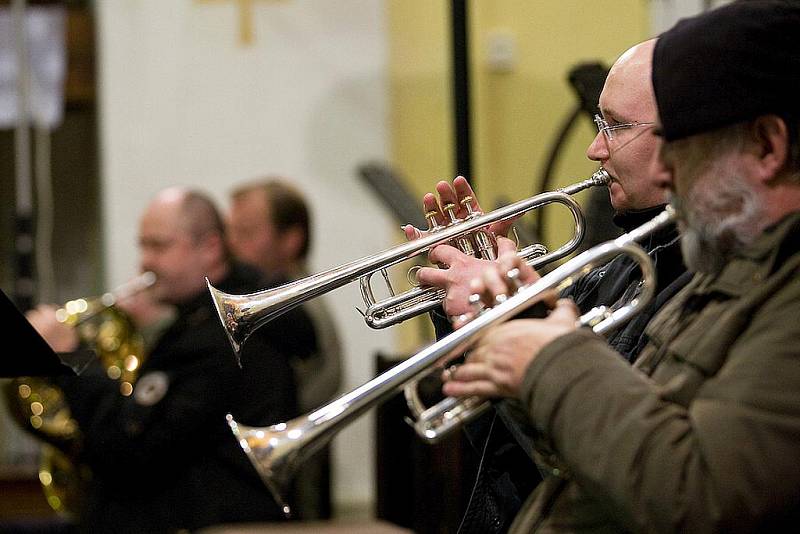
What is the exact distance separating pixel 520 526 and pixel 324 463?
3135 millimetres

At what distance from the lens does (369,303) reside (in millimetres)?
2496

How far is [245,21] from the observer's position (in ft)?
19.3

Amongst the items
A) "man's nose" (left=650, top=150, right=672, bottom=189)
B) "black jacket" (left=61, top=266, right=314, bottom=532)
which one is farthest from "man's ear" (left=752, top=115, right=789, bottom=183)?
"black jacket" (left=61, top=266, right=314, bottom=532)

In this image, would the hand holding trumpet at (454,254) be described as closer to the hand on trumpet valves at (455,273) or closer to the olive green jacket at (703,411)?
the hand on trumpet valves at (455,273)

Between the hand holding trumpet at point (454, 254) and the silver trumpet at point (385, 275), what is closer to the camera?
the hand holding trumpet at point (454, 254)

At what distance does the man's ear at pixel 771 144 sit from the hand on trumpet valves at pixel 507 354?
32 cm

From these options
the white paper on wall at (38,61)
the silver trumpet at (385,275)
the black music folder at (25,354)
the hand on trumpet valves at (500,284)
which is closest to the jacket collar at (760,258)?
the hand on trumpet valves at (500,284)

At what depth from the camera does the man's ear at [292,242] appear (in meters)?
5.22

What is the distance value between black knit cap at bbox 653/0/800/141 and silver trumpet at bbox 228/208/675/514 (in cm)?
20

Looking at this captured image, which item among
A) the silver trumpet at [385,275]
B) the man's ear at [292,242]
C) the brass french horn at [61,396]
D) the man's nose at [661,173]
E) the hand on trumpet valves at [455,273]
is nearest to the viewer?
the man's nose at [661,173]

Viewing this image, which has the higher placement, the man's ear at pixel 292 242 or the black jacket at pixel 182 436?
the man's ear at pixel 292 242

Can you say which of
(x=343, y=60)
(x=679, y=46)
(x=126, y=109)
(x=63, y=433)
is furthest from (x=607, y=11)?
(x=679, y=46)

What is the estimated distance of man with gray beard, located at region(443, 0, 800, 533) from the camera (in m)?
1.51

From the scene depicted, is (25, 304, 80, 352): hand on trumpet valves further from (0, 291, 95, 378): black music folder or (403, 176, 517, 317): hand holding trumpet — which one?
(403, 176, 517, 317): hand holding trumpet
